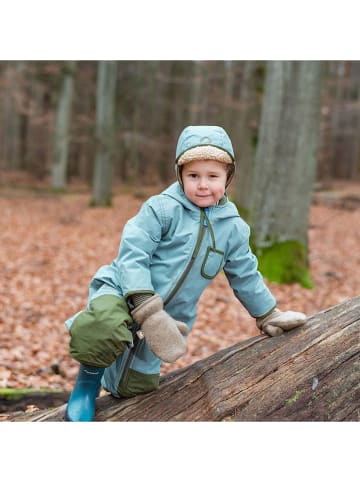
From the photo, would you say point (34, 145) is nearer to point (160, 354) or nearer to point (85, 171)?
point (85, 171)

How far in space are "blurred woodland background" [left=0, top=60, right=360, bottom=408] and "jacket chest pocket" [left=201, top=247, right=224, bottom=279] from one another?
2024mm

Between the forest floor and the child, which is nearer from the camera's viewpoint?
the child

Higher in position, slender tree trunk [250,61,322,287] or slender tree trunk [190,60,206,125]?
slender tree trunk [190,60,206,125]

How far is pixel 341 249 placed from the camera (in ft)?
29.2

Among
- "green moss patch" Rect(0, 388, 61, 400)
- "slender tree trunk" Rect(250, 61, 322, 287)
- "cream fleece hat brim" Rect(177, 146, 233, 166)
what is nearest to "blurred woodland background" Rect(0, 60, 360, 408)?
"slender tree trunk" Rect(250, 61, 322, 287)

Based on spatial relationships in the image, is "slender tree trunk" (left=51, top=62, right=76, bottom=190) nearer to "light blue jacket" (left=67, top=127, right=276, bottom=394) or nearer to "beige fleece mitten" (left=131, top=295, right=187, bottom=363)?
"light blue jacket" (left=67, top=127, right=276, bottom=394)

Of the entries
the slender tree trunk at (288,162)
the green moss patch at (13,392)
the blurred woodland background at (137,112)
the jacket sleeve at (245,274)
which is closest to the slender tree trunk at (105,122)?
the blurred woodland background at (137,112)

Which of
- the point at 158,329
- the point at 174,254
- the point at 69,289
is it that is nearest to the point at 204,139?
the point at 174,254

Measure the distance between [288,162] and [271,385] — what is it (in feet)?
15.3

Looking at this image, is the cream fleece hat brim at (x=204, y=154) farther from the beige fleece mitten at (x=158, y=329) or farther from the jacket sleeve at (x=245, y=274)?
the beige fleece mitten at (x=158, y=329)

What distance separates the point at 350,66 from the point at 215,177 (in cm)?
2481

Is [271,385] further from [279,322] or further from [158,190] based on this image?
[158,190]

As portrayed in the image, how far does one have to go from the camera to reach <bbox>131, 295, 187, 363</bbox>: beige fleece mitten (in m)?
2.28

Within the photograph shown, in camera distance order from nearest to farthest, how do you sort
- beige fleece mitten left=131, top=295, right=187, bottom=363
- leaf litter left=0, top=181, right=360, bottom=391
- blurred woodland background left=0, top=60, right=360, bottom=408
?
beige fleece mitten left=131, top=295, right=187, bottom=363, leaf litter left=0, top=181, right=360, bottom=391, blurred woodland background left=0, top=60, right=360, bottom=408
